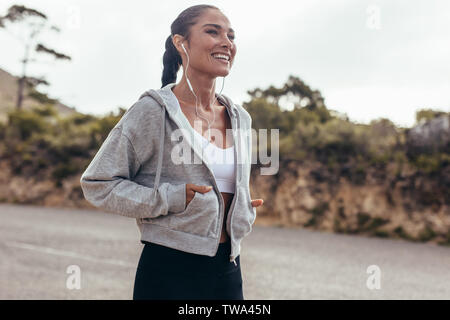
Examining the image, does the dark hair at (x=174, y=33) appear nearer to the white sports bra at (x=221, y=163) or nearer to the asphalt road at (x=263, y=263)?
the white sports bra at (x=221, y=163)

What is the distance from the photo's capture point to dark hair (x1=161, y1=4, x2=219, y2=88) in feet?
7.26

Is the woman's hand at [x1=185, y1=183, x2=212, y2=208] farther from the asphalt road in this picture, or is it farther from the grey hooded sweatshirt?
the asphalt road

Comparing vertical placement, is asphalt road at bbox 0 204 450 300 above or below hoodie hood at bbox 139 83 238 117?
below

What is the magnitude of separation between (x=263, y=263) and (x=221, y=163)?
6.11 meters

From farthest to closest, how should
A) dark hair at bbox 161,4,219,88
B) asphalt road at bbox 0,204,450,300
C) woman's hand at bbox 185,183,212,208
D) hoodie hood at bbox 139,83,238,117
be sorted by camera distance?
asphalt road at bbox 0,204,450,300
dark hair at bbox 161,4,219,88
hoodie hood at bbox 139,83,238,117
woman's hand at bbox 185,183,212,208

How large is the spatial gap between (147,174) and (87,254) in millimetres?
6796

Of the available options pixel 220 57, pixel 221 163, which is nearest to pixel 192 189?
pixel 221 163

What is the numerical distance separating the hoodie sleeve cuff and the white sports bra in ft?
0.56

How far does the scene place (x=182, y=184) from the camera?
2.04 meters

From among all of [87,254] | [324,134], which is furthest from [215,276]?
[324,134]

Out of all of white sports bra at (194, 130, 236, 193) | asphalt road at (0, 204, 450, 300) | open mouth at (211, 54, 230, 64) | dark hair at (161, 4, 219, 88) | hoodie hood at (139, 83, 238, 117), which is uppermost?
dark hair at (161, 4, 219, 88)

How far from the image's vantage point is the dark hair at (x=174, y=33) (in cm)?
221

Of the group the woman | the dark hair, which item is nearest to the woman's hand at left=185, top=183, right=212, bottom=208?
the woman

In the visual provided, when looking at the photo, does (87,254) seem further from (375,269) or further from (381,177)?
(381,177)
